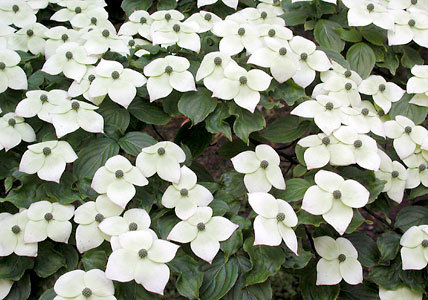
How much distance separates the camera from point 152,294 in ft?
4.25

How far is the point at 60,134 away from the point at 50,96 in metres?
0.18

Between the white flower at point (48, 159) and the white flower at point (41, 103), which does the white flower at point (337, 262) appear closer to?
the white flower at point (48, 159)

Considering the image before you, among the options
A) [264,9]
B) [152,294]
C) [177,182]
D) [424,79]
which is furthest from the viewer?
[264,9]

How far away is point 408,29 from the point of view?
1.82 meters

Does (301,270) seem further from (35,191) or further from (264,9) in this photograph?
(264,9)

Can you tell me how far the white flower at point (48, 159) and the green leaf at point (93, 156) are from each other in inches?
1.7

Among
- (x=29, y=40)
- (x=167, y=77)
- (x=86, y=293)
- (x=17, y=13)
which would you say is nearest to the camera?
(x=86, y=293)

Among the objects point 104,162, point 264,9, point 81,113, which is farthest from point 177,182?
point 264,9

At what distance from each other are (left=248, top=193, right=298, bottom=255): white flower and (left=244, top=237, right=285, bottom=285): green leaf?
5 cm

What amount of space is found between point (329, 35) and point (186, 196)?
84 cm

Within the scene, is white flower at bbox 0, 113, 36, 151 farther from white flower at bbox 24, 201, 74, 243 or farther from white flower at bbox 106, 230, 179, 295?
white flower at bbox 106, 230, 179, 295

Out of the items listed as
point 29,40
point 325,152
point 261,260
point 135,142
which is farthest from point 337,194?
point 29,40

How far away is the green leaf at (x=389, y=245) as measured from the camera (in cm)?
147

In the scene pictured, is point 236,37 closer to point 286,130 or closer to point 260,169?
point 286,130
